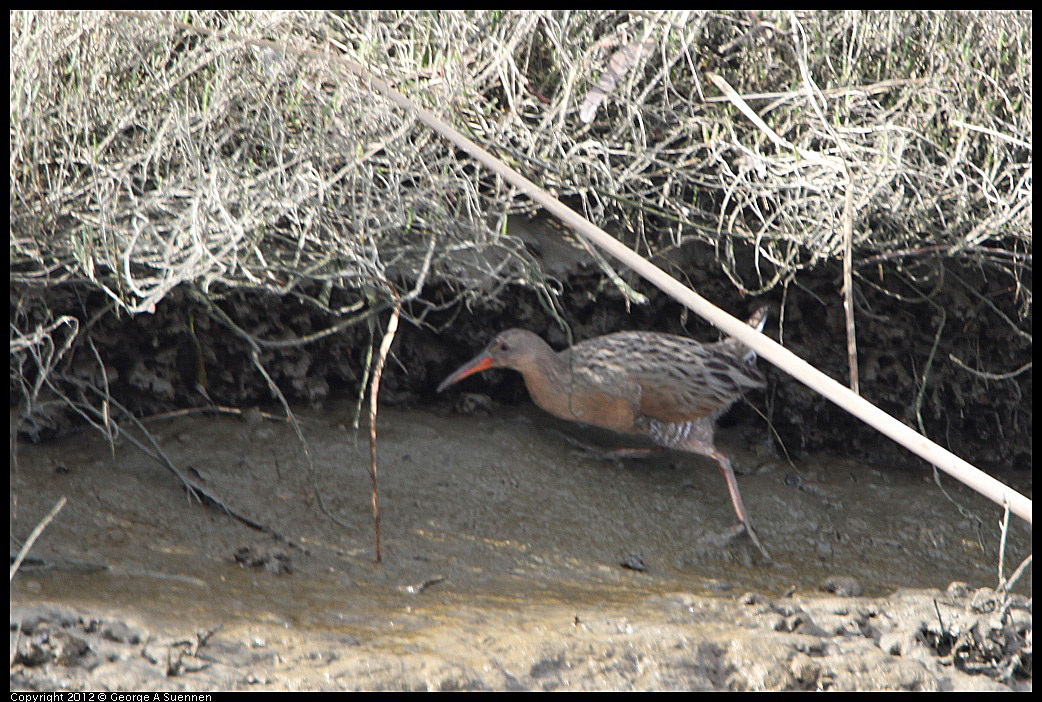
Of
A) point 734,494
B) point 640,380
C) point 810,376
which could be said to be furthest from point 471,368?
point 810,376

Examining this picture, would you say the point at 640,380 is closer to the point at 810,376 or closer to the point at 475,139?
the point at 475,139

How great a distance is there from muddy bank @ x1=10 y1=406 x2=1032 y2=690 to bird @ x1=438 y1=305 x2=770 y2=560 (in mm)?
213

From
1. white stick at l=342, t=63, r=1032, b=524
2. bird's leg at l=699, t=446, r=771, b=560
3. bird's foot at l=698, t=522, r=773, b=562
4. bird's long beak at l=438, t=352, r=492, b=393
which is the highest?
white stick at l=342, t=63, r=1032, b=524

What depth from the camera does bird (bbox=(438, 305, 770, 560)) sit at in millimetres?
4793

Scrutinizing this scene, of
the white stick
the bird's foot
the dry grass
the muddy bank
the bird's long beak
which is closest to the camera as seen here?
the white stick

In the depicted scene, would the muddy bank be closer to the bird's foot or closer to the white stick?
the bird's foot

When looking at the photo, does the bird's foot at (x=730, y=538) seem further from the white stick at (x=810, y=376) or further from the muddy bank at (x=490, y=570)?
the white stick at (x=810, y=376)

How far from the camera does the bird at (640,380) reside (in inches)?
189

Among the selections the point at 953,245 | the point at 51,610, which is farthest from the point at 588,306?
the point at 51,610

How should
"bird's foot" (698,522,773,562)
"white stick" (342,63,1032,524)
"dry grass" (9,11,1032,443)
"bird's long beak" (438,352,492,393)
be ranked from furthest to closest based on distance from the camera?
"bird's long beak" (438,352,492,393) < "bird's foot" (698,522,773,562) < "dry grass" (9,11,1032,443) < "white stick" (342,63,1032,524)

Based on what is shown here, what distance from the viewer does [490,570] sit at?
12.9 feet

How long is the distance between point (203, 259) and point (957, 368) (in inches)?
143

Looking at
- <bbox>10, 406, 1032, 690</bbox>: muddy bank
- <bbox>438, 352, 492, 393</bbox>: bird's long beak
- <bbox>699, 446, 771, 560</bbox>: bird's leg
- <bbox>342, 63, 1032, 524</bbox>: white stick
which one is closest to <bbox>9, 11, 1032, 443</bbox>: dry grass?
<bbox>438, 352, 492, 393</bbox>: bird's long beak

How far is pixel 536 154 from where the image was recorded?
4.44 metres
